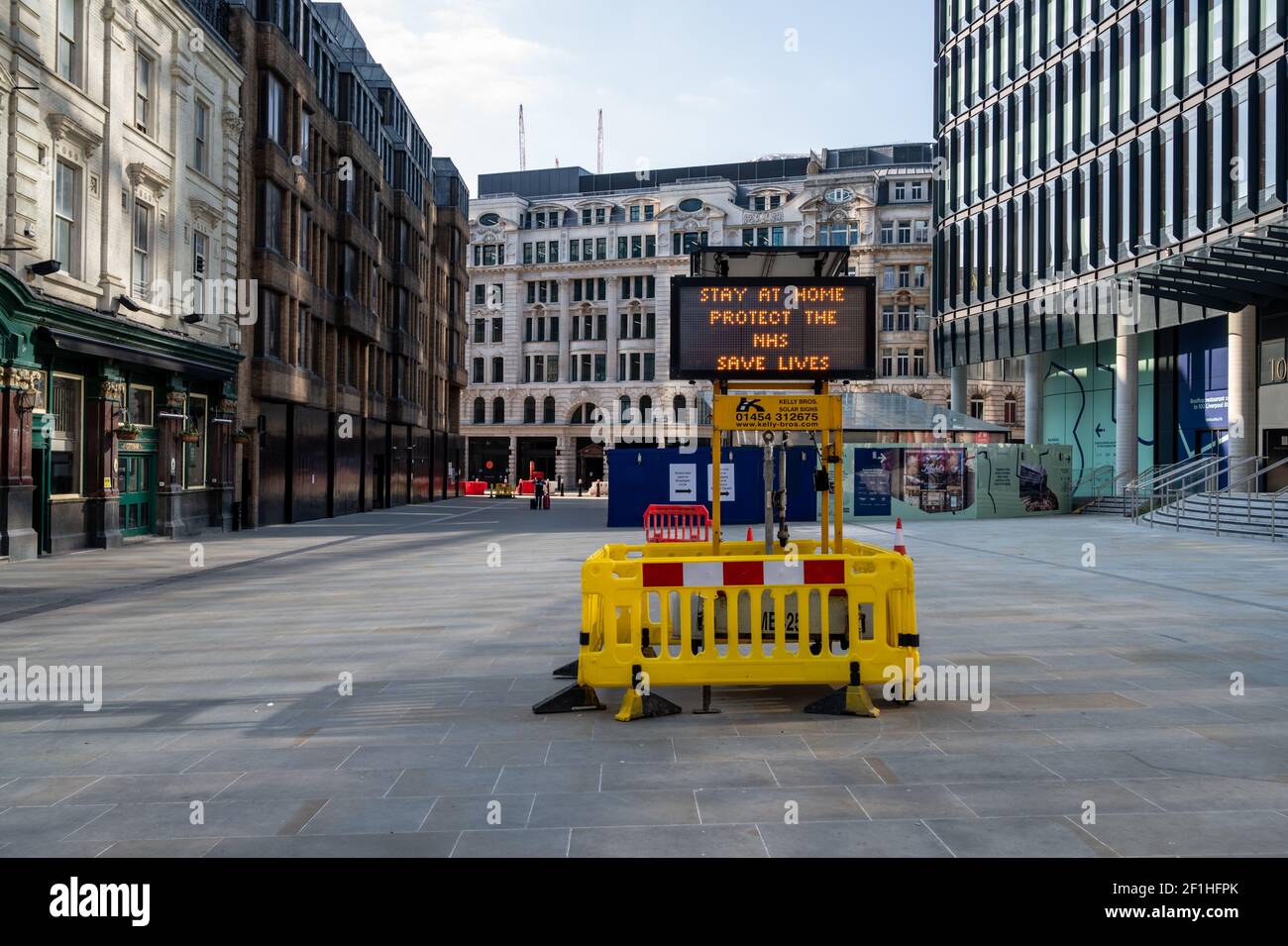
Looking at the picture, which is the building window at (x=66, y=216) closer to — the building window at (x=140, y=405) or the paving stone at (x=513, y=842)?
the building window at (x=140, y=405)

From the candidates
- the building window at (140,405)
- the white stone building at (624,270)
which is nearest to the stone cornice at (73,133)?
the building window at (140,405)

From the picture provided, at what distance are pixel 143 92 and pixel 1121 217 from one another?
1313 inches

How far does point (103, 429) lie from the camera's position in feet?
72.6

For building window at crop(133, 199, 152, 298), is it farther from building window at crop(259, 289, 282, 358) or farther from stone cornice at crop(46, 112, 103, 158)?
building window at crop(259, 289, 282, 358)

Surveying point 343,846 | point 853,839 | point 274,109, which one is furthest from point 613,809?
point 274,109

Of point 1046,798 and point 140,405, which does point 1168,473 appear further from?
point 1046,798

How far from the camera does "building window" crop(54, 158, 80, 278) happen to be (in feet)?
66.9

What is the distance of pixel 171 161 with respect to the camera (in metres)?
25.2

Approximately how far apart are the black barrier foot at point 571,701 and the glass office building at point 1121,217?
24008mm

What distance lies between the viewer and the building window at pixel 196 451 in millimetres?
26656
